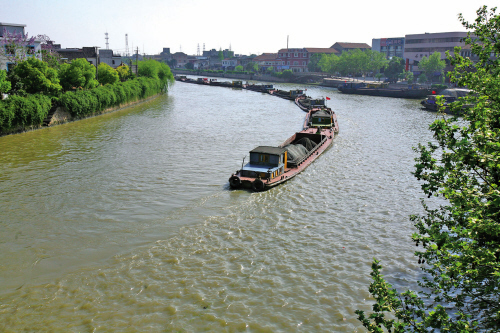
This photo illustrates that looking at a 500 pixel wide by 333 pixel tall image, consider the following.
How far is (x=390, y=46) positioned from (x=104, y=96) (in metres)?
122

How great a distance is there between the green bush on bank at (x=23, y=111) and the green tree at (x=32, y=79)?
186cm

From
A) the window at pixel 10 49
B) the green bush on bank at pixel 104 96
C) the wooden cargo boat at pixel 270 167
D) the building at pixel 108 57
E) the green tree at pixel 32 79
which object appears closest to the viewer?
the wooden cargo boat at pixel 270 167

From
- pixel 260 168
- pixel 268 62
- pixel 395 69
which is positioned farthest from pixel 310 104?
pixel 268 62

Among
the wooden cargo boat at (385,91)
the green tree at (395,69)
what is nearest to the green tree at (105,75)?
the wooden cargo boat at (385,91)

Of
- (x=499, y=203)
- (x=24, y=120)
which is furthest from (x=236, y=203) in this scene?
(x=24, y=120)

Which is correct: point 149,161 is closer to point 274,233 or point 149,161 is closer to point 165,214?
point 165,214

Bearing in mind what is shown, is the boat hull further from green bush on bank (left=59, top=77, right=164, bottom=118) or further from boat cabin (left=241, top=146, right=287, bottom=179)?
boat cabin (left=241, top=146, right=287, bottom=179)

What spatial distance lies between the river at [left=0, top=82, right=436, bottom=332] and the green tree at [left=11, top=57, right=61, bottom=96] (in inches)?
326

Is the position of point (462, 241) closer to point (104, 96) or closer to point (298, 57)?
point (104, 96)

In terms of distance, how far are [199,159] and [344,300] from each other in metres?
14.7

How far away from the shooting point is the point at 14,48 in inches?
1684

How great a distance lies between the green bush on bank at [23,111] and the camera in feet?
89.4

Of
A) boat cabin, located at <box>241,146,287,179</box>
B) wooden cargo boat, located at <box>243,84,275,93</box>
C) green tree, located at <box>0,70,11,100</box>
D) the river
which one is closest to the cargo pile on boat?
boat cabin, located at <box>241,146,287,179</box>

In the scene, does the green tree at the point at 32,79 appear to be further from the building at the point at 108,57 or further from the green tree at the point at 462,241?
the building at the point at 108,57
